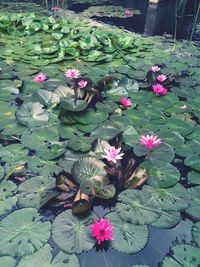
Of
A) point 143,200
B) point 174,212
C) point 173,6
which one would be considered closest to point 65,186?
point 143,200

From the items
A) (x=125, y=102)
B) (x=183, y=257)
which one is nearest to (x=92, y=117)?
(x=125, y=102)

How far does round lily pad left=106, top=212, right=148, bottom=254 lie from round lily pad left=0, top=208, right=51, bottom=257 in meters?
0.36

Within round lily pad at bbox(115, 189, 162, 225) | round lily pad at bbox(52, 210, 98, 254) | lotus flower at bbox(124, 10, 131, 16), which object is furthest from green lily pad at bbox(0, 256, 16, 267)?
lotus flower at bbox(124, 10, 131, 16)

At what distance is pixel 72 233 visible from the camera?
157 centimetres

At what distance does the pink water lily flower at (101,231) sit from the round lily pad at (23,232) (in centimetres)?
25

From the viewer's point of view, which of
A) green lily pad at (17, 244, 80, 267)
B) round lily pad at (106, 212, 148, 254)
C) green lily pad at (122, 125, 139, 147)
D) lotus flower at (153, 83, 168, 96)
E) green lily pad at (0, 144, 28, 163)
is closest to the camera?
green lily pad at (17, 244, 80, 267)

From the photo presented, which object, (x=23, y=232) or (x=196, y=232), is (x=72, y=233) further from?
(x=196, y=232)

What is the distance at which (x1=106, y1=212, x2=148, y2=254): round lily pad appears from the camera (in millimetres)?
1523

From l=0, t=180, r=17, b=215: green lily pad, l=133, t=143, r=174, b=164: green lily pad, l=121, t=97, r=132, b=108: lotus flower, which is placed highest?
l=121, t=97, r=132, b=108: lotus flower

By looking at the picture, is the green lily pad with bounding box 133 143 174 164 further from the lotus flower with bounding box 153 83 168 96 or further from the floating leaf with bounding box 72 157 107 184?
the lotus flower with bounding box 153 83 168 96

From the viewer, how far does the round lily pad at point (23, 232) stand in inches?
58.4

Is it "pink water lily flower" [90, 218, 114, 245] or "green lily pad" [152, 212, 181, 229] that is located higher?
"pink water lily flower" [90, 218, 114, 245]

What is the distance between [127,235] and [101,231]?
0.52 feet

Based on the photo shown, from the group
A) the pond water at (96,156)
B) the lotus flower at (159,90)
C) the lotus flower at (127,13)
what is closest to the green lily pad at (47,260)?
the pond water at (96,156)
